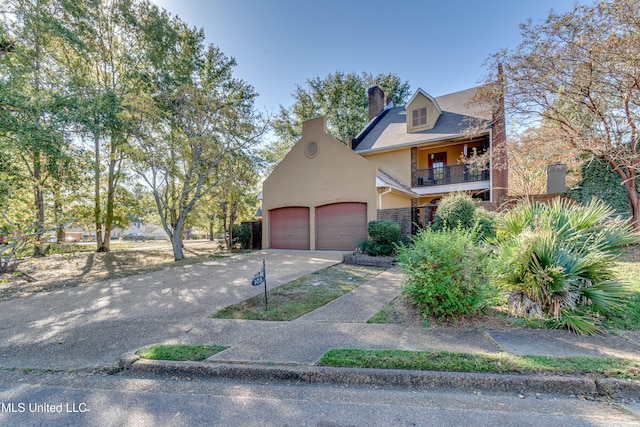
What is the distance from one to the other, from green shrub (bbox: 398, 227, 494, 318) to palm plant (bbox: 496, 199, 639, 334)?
0.62 metres

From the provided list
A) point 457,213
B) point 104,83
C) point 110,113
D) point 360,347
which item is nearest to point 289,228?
point 457,213

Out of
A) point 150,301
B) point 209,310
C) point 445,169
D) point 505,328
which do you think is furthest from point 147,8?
point 505,328

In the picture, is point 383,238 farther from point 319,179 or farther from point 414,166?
point 414,166

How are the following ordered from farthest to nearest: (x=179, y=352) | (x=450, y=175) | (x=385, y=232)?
1. (x=450, y=175)
2. (x=385, y=232)
3. (x=179, y=352)

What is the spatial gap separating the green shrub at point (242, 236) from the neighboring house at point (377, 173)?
1218 millimetres

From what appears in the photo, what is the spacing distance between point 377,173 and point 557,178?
7400 millimetres

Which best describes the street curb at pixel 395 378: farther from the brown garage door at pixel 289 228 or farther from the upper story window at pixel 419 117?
the upper story window at pixel 419 117

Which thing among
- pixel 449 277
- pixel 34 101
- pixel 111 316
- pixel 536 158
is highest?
pixel 34 101

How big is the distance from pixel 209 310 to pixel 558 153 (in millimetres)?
12772

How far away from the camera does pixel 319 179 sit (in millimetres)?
13820

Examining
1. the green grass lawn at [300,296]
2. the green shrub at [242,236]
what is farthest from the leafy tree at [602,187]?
the green shrub at [242,236]

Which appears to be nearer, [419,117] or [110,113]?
[110,113]

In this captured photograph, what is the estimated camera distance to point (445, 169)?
614 inches

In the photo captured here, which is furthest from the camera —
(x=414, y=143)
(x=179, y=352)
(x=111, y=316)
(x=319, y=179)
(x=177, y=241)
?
(x=414, y=143)
